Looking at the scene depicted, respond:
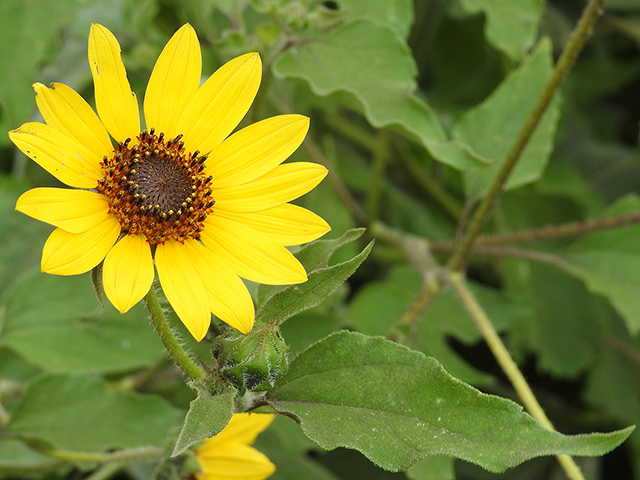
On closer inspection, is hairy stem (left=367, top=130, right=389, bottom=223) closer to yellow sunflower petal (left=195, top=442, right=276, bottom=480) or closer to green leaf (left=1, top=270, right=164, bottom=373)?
green leaf (left=1, top=270, right=164, bottom=373)

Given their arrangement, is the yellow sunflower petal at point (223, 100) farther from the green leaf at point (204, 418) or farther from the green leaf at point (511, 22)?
the green leaf at point (511, 22)

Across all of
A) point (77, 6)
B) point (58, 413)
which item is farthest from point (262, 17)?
point (58, 413)

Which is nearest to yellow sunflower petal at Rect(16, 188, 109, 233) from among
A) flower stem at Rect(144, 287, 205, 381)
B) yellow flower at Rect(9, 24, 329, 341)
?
yellow flower at Rect(9, 24, 329, 341)

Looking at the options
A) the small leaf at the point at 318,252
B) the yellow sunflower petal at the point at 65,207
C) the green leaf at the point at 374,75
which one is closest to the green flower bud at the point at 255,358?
the small leaf at the point at 318,252

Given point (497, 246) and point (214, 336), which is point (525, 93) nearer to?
point (497, 246)

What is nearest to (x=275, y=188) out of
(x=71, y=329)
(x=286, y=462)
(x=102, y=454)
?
(x=102, y=454)

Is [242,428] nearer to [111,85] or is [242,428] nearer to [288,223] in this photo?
[288,223]
